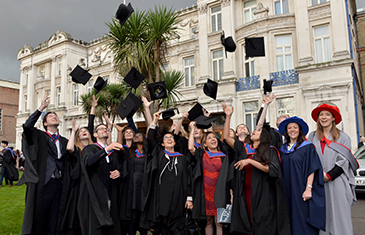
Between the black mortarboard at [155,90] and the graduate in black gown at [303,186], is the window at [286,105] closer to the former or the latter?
the black mortarboard at [155,90]

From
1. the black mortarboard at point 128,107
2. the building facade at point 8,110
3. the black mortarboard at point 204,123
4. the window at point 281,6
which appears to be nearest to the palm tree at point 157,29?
the black mortarboard at point 128,107

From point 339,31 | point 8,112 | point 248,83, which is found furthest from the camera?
point 8,112

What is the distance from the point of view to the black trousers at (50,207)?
4.24 m

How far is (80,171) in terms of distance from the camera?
452 cm

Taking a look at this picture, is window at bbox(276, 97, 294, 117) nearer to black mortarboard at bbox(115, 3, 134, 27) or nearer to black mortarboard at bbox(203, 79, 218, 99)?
black mortarboard at bbox(203, 79, 218, 99)

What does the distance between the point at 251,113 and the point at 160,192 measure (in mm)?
12076

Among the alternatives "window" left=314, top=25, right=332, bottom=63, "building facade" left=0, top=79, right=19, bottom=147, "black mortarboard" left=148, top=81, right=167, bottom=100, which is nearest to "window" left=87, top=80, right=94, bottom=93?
"window" left=314, top=25, right=332, bottom=63

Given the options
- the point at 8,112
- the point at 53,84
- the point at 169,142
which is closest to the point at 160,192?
the point at 169,142

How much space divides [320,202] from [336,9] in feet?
44.4

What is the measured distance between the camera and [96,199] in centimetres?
418

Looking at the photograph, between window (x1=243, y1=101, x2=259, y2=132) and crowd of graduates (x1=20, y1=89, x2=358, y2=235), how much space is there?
1108 centimetres

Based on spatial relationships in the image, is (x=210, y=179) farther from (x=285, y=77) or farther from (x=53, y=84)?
(x=53, y=84)

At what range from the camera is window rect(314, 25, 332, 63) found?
46.8 ft

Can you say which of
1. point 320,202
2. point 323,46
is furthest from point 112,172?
point 323,46
